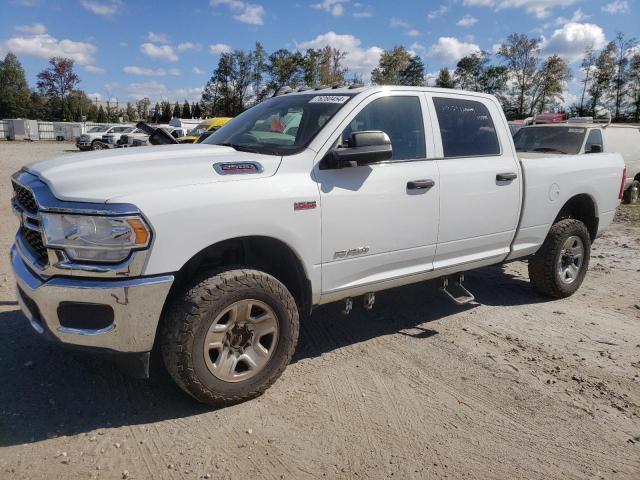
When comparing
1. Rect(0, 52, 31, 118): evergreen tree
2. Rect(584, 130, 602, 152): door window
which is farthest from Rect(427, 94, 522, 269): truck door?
Rect(0, 52, 31, 118): evergreen tree

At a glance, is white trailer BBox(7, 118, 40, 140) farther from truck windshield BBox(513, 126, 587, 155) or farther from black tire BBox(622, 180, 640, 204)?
black tire BBox(622, 180, 640, 204)

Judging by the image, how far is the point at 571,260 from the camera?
5402 millimetres

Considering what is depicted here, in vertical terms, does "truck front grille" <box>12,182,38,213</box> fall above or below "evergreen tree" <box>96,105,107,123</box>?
below

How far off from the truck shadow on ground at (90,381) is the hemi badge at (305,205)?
1.27 meters

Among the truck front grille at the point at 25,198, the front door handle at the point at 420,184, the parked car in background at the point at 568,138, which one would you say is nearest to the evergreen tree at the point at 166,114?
the parked car in background at the point at 568,138

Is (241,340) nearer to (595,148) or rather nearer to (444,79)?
(595,148)

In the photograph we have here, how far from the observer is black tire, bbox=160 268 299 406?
2850 millimetres

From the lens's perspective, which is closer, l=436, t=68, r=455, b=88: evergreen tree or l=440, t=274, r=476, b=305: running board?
l=440, t=274, r=476, b=305: running board

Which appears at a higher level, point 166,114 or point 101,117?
point 166,114

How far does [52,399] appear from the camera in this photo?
3.15 meters

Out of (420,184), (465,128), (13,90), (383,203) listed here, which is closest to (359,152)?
(383,203)

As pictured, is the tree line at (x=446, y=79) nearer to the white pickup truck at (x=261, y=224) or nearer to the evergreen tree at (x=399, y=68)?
the evergreen tree at (x=399, y=68)

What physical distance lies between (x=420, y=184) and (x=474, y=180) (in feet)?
2.16

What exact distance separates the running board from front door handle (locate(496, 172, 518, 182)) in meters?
0.89
